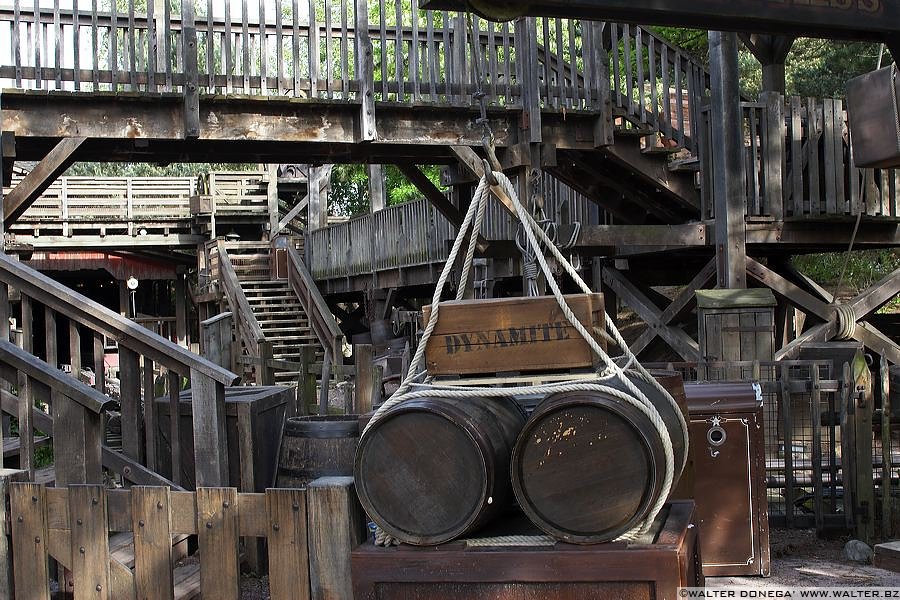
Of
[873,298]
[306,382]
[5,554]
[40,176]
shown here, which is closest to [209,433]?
[5,554]

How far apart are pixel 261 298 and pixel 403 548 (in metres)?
20.6

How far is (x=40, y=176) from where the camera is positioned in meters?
9.41

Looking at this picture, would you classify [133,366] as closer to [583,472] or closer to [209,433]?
[209,433]

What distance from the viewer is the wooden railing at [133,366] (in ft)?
19.0

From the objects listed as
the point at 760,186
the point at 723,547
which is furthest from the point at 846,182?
the point at 723,547

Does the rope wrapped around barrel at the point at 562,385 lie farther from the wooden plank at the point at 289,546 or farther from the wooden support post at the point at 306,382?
the wooden support post at the point at 306,382

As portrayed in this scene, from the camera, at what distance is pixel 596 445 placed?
3.15 metres

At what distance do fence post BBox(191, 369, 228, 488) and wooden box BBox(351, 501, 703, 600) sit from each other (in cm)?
272

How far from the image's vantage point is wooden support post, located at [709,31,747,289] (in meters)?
10.7

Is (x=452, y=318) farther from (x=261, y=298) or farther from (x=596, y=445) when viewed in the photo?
(x=261, y=298)

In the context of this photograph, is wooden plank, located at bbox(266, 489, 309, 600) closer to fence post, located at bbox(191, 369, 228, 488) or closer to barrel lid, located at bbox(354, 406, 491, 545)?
barrel lid, located at bbox(354, 406, 491, 545)

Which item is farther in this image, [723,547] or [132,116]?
[132,116]

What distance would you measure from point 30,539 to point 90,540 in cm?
29

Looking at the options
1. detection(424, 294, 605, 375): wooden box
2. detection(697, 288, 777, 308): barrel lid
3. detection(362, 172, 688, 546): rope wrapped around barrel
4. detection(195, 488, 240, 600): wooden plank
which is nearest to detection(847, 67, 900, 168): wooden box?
detection(362, 172, 688, 546): rope wrapped around barrel
